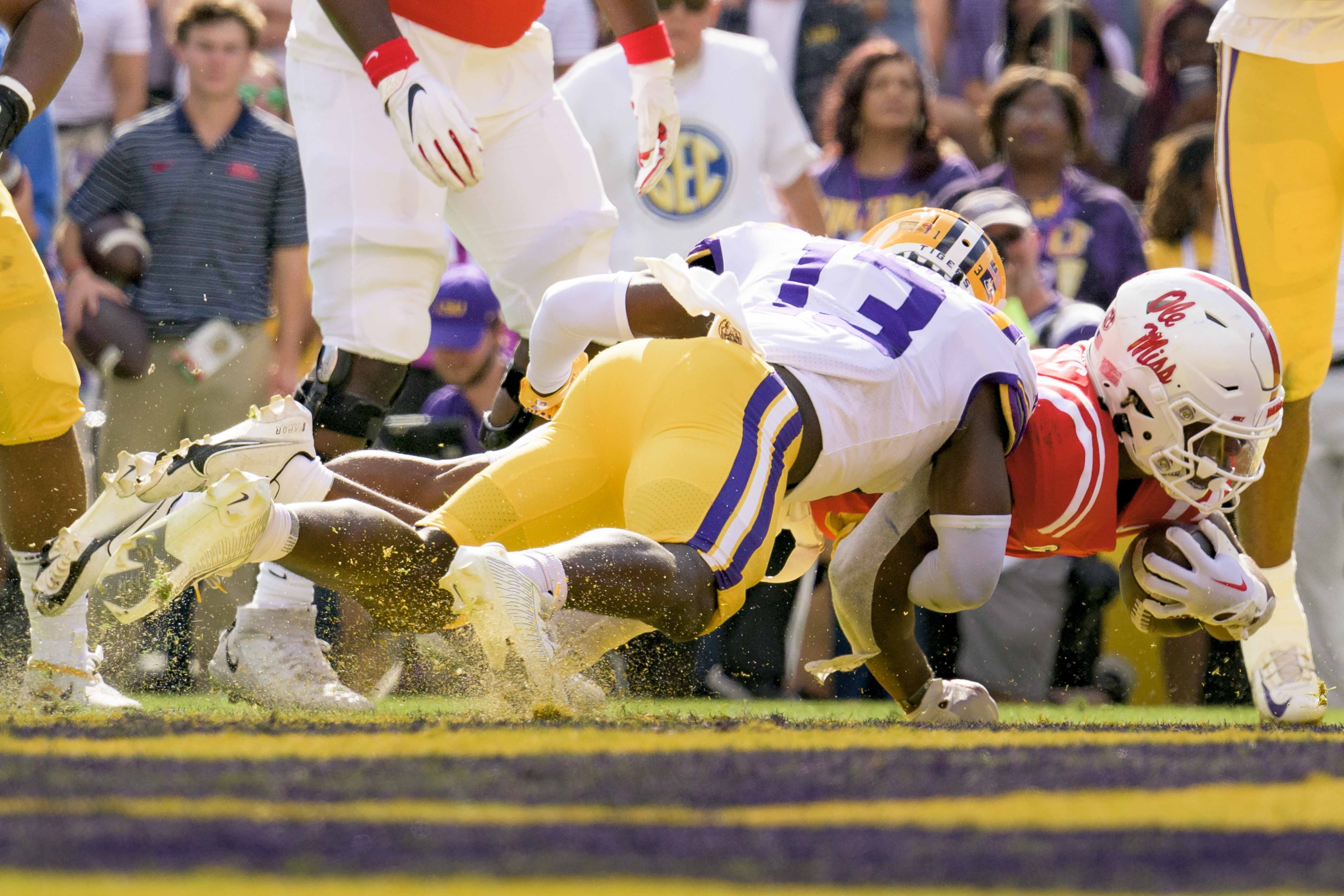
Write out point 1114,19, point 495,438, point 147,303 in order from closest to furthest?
point 495,438, point 147,303, point 1114,19

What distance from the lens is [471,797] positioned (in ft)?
6.33

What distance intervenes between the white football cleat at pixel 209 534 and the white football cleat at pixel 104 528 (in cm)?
12

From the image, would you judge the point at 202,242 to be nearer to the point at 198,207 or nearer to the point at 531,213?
the point at 198,207

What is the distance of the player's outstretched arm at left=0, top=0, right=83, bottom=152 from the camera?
129 inches

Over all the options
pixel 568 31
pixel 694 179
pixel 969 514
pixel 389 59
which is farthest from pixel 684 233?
pixel 969 514

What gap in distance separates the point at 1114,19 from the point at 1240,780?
604 cm

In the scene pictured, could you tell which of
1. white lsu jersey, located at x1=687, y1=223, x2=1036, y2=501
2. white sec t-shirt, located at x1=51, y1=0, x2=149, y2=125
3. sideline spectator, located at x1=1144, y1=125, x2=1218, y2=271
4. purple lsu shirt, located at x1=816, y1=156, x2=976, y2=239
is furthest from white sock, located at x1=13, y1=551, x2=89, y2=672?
sideline spectator, located at x1=1144, y1=125, x2=1218, y2=271

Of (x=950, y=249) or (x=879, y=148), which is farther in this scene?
(x=879, y=148)

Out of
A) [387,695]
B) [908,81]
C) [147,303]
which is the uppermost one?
[908,81]

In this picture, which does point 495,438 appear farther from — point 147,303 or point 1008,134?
point 1008,134

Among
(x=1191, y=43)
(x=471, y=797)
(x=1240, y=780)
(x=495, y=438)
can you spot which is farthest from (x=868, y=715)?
(x=1191, y=43)

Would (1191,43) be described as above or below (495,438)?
above

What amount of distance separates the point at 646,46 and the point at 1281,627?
201cm

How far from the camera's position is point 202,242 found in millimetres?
5336
